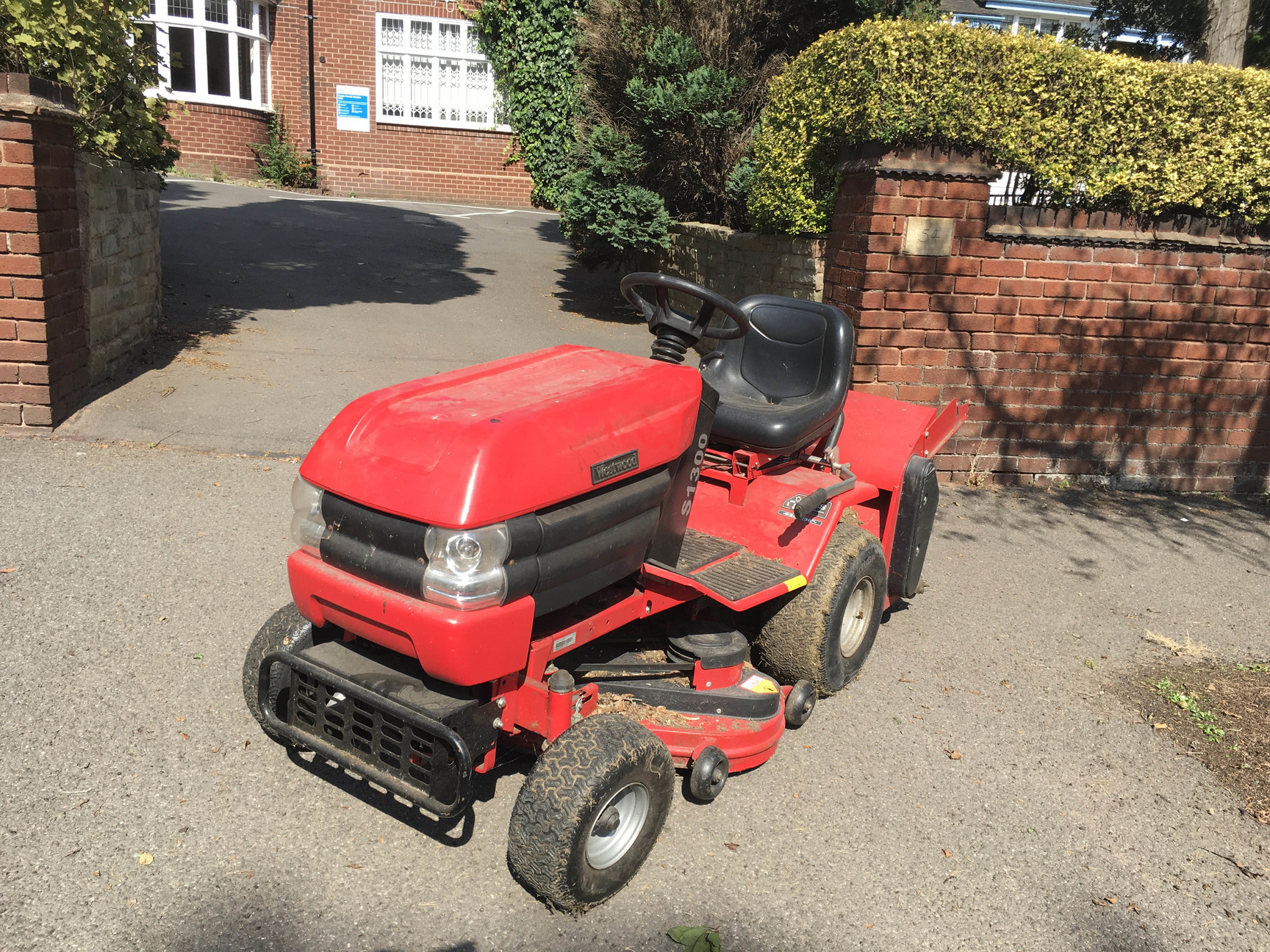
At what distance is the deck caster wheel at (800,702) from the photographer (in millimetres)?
3771

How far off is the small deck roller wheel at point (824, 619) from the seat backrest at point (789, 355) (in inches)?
26.5

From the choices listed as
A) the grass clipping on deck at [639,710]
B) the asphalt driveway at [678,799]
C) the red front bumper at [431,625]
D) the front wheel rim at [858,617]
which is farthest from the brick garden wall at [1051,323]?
the red front bumper at [431,625]

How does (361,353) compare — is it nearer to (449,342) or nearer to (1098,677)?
(449,342)

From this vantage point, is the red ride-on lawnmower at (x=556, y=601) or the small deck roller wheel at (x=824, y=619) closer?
the red ride-on lawnmower at (x=556, y=601)

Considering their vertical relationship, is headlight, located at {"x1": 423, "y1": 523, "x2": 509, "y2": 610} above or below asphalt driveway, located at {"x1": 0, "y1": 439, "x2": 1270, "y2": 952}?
above

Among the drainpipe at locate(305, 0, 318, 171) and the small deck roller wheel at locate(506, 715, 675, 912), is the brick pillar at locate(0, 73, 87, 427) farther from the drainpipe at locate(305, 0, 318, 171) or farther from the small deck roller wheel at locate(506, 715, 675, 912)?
the drainpipe at locate(305, 0, 318, 171)

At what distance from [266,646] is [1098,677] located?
3603 millimetres

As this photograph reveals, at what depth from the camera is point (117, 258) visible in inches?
296

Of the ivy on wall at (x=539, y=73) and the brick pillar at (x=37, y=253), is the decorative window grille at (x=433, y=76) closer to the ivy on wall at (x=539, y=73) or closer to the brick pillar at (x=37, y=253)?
the ivy on wall at (x=539, y=73)

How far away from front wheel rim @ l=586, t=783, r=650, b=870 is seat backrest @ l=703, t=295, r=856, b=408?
203cm

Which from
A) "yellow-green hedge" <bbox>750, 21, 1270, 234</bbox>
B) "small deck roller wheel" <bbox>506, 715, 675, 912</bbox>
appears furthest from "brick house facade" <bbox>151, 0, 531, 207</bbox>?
"small deck roller wheel" <bbox>506, 715, 675, 912</bbox>

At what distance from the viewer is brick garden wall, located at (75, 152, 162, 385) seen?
22.9 feet

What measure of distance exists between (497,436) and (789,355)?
2273 mm

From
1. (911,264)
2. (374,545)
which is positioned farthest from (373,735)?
(911,264)
